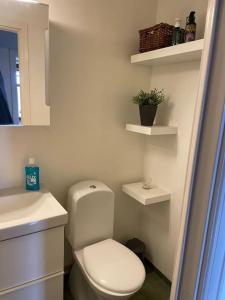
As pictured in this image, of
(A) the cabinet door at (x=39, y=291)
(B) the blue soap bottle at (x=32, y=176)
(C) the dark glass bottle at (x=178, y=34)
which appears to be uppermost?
(C) the dark glass bottle at (x=178, y=34)

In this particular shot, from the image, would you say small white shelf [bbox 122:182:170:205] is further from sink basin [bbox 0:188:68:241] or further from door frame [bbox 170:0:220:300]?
door frame [bbox 170:0:220:300]

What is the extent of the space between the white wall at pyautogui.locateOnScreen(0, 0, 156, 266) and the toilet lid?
1.50 ft

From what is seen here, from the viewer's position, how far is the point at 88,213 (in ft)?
5.00

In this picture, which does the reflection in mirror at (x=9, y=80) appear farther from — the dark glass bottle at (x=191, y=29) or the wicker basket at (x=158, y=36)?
the dark glass bottle at (x=191, y=29)

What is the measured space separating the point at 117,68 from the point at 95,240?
4.13 ft

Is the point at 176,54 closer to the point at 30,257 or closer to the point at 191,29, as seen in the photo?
the point at 191,29

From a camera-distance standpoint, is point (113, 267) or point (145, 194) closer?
point (113, 267)

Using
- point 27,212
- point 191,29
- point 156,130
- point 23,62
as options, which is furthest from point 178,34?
point 27,212

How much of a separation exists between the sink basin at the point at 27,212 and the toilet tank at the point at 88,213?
0.63ft

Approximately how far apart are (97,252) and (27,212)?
1.68 feet

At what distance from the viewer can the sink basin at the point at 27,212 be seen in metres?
1.08

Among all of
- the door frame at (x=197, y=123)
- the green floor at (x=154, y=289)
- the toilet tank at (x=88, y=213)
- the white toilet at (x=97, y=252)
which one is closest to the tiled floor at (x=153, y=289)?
the green floor at (x=154, y=289)

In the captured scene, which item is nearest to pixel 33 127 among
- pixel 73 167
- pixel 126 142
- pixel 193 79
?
pixel 73 167

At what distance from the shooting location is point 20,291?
47.1 inches
